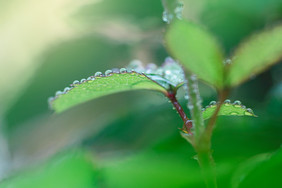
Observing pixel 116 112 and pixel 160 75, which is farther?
pixel 116 112

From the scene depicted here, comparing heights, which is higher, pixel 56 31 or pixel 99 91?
pixel 56 31

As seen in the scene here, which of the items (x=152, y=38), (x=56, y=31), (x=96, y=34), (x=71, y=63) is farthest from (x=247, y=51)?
(x=56, y=31)

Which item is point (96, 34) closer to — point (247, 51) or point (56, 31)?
point (56, 31)

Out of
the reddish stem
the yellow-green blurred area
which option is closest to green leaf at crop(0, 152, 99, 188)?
the yellow-green blurred area

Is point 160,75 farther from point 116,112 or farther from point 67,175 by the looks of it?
point 116,112

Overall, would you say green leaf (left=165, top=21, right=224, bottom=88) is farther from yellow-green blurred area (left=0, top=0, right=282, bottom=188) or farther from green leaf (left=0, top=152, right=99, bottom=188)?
green leaf (left=0, top=152, right=99, bottom=188)

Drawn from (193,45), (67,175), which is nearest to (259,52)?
(193,45)

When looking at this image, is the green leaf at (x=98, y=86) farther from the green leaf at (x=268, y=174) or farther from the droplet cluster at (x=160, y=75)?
the green leaf at (x=268, y=174)
